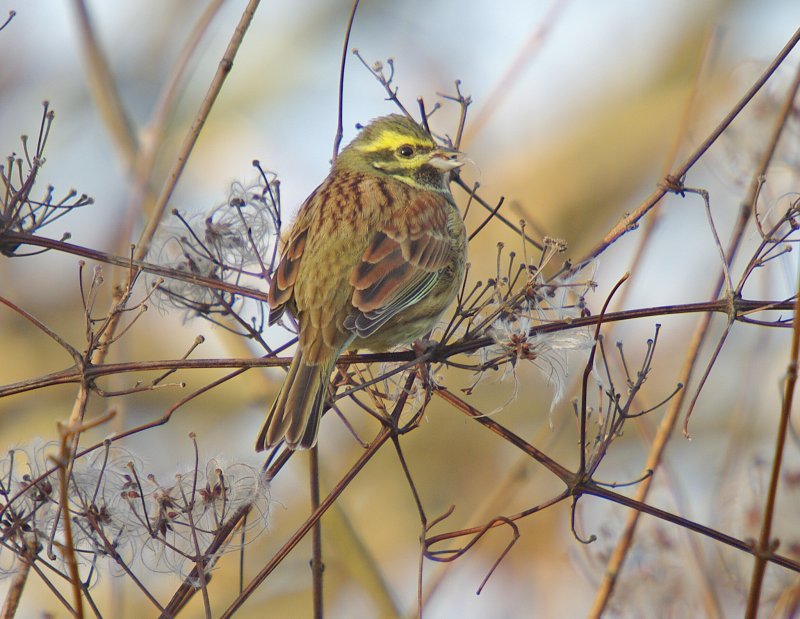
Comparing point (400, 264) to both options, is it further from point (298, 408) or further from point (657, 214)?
point (657, 214)

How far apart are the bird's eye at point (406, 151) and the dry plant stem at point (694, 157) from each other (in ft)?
5.76

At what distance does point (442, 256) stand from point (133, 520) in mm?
1920

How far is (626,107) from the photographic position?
11.4 meters

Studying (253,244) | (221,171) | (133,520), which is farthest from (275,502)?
(221,171)

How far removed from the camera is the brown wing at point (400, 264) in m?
4.26

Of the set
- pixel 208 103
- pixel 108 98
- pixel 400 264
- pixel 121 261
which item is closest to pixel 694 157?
pixel 400 264

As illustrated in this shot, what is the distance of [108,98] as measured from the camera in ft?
18.1

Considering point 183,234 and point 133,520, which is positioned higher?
point 183,234

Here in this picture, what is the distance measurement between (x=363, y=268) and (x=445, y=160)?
0.86 m

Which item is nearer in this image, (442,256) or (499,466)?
(442,256)

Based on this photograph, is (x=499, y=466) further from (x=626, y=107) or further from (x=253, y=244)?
(x=253, y=244)

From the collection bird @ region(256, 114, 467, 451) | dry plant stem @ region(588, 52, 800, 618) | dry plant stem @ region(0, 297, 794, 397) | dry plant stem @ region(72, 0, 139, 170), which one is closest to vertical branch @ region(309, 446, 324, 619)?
bird @ region(256, 114, 467, 451)

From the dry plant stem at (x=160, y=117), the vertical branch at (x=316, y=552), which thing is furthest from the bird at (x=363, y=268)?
the dry plant stem at (x=160, y=117)

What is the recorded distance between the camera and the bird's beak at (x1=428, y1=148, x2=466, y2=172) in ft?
16.1
